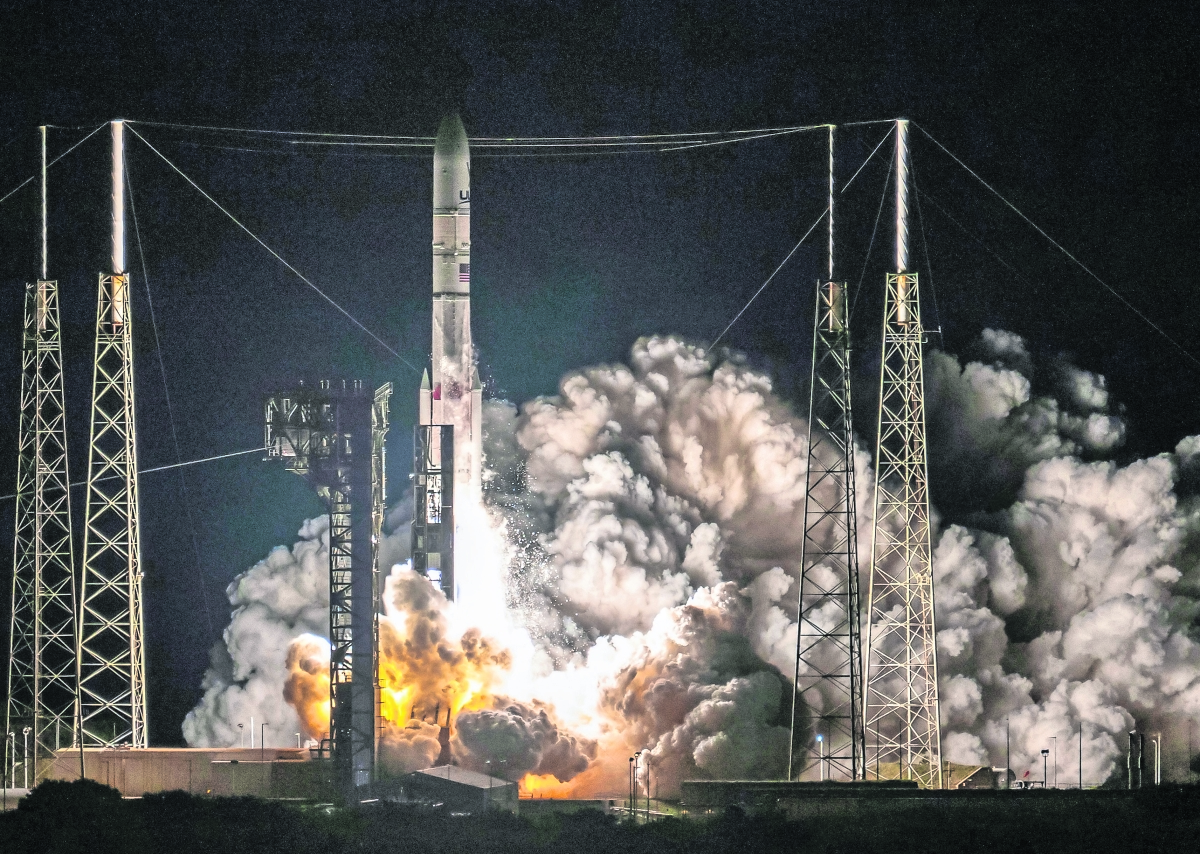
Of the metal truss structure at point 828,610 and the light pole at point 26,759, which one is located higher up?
the metal truss structure at point 828,610

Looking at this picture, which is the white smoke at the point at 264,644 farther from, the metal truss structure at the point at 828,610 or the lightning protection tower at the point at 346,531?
the metal truss structure at the point at 828,610

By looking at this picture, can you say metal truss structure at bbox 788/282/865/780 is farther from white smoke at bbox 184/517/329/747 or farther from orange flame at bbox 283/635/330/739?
Answer: white smoke at bbox 184/517/329/747

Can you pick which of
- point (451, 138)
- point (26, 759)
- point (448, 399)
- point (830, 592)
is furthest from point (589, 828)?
point (451, 138)

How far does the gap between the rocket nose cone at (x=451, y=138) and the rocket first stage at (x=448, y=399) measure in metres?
0.03

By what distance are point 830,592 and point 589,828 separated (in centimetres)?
1031

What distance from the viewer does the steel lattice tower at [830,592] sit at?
68.4 meters

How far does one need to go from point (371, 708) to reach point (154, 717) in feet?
88.7

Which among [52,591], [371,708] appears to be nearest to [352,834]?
[371,708]

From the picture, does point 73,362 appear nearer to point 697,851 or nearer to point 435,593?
point 435,593

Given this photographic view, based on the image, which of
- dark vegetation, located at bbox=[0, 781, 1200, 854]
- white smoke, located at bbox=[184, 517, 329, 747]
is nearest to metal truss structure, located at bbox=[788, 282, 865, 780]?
dark vegetation, located at bbox=[0, 781, 1200, 854]

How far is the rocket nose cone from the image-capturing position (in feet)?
267

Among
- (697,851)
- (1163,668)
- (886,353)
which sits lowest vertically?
(697,851)

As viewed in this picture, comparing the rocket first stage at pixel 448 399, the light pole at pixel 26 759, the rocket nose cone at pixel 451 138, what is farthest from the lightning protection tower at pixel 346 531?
the rocket nose cone at pixel 451 138

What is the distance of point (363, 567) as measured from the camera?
2835 inches
